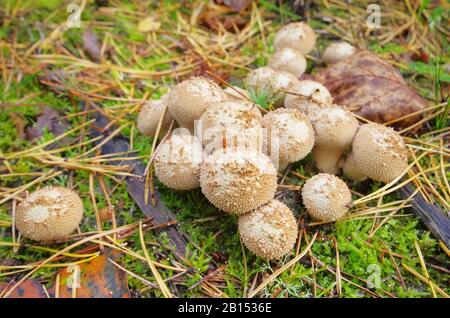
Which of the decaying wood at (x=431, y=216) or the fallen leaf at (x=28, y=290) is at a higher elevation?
the decaying wood at (x=431, y=216)

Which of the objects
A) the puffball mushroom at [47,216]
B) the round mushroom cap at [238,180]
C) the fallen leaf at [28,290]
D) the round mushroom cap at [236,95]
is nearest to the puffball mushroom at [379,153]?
the round mushroom cap at [238,180]

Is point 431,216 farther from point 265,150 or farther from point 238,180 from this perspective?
point 238,180

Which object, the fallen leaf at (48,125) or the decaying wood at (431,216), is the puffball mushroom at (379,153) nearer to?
the decaying wood at (431,216)

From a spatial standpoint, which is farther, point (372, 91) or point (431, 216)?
point (372, 91)

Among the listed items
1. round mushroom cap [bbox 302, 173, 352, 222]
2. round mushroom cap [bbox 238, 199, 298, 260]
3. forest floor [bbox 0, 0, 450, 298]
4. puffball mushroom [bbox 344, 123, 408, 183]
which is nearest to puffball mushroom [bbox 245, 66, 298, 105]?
forest floor [bbox 0, 0, 450, 298]

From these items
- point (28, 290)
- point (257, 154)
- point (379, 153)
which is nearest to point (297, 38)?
point (379, 153)

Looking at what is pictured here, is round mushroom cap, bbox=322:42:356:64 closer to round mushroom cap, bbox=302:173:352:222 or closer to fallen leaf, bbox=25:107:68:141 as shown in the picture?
round mushroom cap, bbox=302:173:352:222
